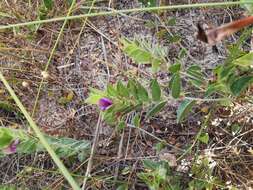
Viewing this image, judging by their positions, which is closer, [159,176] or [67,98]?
[159,176]

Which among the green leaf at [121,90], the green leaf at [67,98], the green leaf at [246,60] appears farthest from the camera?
the green leaf at [67,98]

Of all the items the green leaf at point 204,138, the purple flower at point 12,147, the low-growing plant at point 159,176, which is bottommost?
the low-growing plant at point 159,176

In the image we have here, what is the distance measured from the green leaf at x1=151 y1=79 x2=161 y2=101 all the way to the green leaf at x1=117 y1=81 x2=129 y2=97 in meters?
0.07

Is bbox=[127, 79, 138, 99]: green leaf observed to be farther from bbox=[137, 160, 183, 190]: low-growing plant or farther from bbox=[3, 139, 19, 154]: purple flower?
bbox=[3, 139, 19, 154]: purple flower

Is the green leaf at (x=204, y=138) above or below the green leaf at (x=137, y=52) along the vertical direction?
below

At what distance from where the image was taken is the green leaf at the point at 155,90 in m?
1.30

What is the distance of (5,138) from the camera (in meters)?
1.34

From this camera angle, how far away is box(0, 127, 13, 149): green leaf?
52.7 inches

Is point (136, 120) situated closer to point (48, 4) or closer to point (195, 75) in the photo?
point (195, 75)

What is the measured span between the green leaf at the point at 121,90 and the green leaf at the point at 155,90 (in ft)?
0.24

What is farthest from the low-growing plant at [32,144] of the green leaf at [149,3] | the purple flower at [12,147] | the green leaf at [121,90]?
the green leaf at [149,3]

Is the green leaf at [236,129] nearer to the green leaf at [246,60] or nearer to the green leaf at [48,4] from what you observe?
the green leaf at [246,60]

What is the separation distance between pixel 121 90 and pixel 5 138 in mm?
351

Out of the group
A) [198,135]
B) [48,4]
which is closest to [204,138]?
[198,135]
